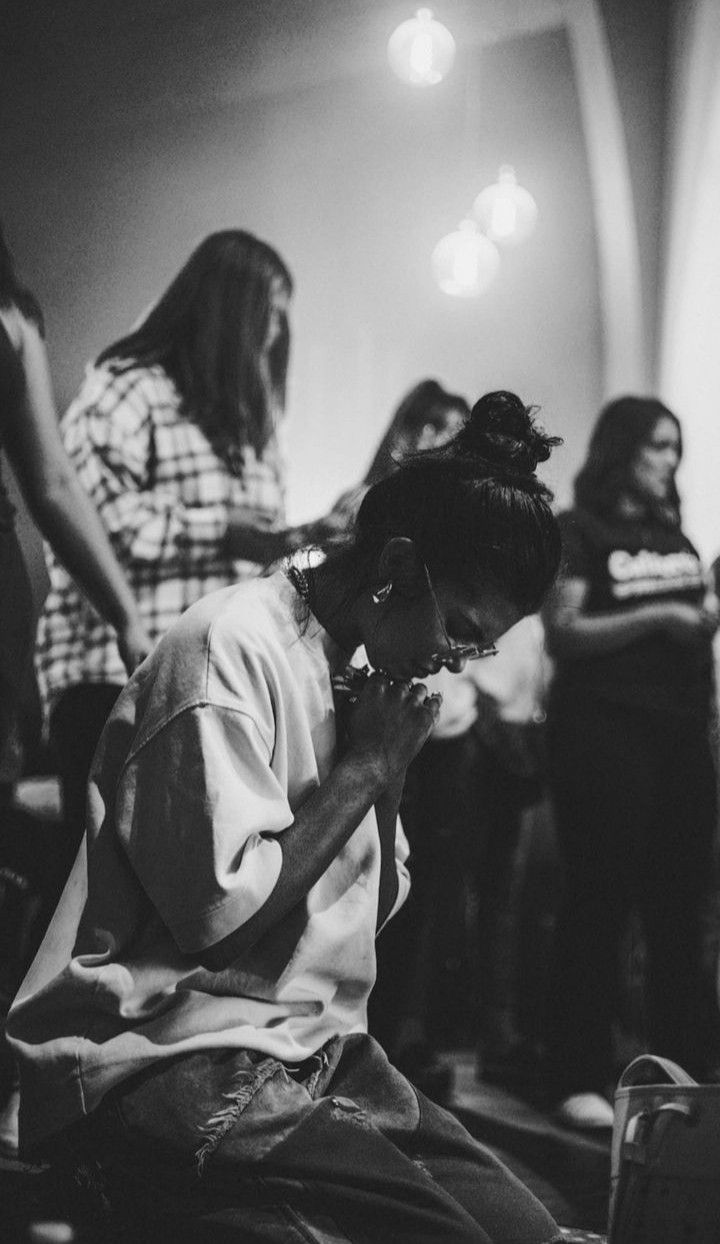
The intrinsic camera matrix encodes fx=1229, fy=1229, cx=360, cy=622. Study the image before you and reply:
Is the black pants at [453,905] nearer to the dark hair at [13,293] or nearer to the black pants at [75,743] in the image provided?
the black pants at [75,743]

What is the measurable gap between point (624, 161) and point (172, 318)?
151 centimetres

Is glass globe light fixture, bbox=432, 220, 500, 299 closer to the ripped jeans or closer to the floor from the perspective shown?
the floor

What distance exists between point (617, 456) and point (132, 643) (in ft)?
4.12

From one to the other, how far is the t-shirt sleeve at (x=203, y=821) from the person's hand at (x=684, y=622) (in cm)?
167

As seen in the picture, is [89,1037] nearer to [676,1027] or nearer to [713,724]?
[676,1027]

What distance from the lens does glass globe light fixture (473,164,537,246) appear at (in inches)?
122

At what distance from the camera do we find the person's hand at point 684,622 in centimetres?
265

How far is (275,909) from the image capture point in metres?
1.14

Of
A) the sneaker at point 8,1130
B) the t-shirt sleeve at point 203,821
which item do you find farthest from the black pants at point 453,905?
the t-shirt sleeve at point 203,821

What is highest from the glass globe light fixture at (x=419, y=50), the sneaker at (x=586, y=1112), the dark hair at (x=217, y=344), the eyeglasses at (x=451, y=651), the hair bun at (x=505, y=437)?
the glass globe light fixture at (x=419, y=50)

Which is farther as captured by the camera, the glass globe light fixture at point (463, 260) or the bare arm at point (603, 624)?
the glass globe light fixture at point (463, 260)

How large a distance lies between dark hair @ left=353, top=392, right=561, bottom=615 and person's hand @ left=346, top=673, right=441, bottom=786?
132 mm

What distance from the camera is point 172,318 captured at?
8.45 feet

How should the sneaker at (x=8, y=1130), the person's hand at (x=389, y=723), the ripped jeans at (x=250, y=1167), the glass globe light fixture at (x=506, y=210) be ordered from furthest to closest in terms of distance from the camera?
the glass globe light fixture at (x=506, y=210), the sneaker at (x=8, y=1130), the person's hand at (x=389, y=723), the ripped jeans at (x=250, y=1167)
